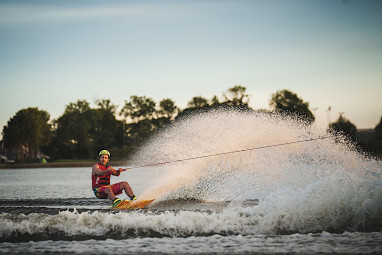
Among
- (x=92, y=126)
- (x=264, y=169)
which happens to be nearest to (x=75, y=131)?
(x=92, y=126)

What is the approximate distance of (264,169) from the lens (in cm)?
1458

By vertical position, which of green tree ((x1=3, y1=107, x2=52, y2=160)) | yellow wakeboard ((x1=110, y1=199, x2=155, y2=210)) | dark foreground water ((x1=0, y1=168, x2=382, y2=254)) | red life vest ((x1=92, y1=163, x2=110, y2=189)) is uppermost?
green tree ((x1=3, y1=107, x2=52, y2=160))

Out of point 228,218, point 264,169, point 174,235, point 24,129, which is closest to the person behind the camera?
point 174,235

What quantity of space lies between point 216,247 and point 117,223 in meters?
2.70

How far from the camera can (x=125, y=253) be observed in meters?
7.45

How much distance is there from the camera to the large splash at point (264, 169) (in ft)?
31.1

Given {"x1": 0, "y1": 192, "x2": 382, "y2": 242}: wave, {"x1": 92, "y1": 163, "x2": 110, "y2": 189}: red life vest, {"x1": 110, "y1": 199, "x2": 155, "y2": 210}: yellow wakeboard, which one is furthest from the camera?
{"x1": 92, "y1": 163, "x2": 110, "y2": 189}: red life vest

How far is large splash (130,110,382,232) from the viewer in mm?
9484

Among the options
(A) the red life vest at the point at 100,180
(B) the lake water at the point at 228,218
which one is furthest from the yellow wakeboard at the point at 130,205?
(A) the red life vest at the point at 100,180

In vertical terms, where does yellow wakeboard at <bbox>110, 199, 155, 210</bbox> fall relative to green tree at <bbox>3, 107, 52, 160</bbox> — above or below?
below

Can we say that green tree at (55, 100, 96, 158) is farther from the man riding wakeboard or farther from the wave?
the wave

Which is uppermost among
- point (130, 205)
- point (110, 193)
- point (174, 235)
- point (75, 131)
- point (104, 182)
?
point (75, 131)

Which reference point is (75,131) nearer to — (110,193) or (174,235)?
(110,193)

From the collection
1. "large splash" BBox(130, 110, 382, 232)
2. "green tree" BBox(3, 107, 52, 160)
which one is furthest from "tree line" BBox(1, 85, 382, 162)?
"large splash" BBox(130, 110, 382, 232)
